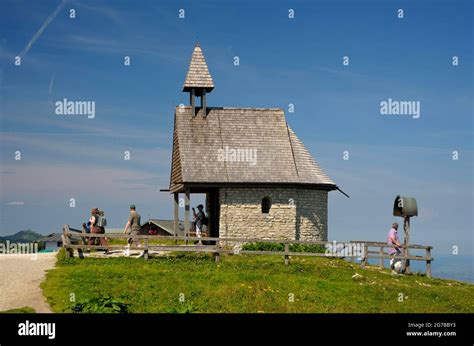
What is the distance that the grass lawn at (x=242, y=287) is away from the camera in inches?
822

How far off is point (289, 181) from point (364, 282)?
10.4 metres

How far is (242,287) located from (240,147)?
45.0ft

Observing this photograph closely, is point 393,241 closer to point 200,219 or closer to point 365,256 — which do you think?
point 365,256

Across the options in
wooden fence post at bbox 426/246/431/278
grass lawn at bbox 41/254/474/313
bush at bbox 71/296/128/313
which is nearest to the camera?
bush at bbox 71/296/128/313

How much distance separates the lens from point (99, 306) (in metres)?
17.7

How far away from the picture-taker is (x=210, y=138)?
35.4m

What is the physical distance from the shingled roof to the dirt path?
8.89m

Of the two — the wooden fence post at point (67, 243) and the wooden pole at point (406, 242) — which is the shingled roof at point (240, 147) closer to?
the wooden pole at point (406, 242)

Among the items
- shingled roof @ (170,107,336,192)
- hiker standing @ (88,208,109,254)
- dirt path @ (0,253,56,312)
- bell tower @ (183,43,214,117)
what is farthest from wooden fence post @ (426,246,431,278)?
dirt path @ (0,253,56,312)

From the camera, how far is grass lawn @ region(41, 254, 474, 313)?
68.5 ft

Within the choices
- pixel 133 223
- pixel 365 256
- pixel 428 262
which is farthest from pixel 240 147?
pixel 428 262

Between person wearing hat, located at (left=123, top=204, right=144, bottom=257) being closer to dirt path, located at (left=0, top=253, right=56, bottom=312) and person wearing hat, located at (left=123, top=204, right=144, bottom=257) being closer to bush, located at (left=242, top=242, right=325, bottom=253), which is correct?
dirt path, located at (left=0, top=253, right=56, bottom=312)
